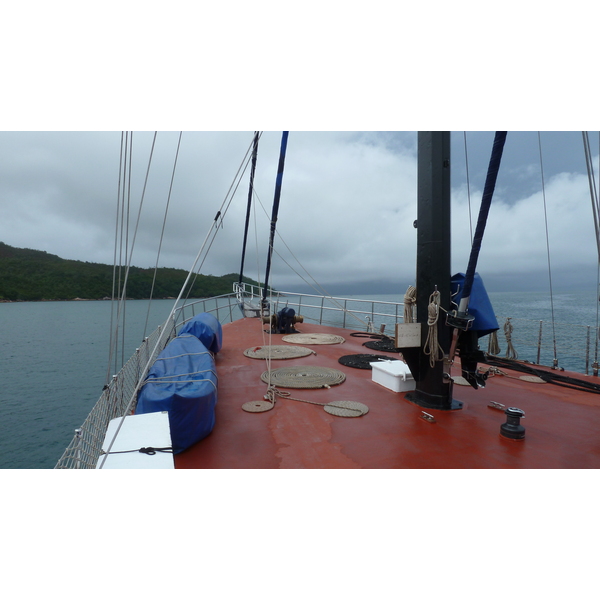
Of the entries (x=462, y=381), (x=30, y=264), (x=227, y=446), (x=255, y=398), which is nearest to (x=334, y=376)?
(x=255, y=398)

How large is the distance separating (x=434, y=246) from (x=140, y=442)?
3647 mm

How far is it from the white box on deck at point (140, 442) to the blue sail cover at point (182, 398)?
1.47ft

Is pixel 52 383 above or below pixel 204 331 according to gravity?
below

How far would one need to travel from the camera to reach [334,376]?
5398mm

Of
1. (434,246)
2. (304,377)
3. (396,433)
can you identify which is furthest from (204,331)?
(434,246)

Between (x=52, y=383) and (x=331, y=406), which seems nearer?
(x=331, y=406)

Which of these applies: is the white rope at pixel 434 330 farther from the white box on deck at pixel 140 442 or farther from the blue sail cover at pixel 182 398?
the white box on deck at pixel 140 442

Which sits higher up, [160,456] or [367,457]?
[160,456]

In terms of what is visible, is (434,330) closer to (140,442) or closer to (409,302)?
(409,302)

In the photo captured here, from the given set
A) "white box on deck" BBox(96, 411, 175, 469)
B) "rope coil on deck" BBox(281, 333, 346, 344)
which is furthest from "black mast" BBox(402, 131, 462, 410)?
"rope coil on deck" BBox(281, 333, 346, 344)

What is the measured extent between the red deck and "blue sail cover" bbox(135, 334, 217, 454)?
0.57ft

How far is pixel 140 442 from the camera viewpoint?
2.22m

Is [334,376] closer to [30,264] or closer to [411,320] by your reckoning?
[411,320]

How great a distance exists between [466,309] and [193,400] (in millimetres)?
3160
